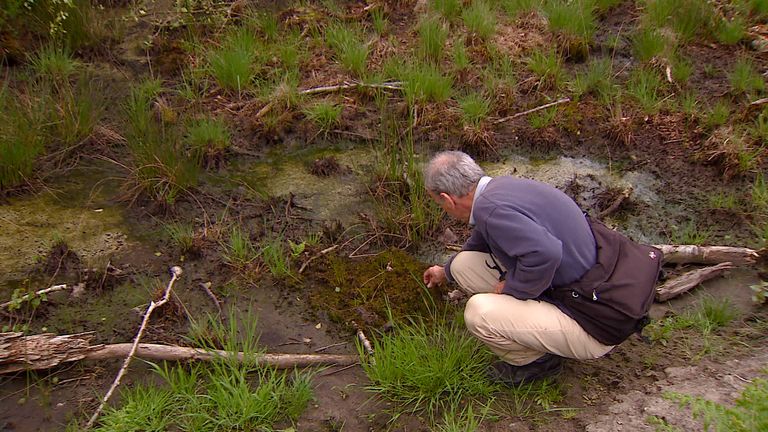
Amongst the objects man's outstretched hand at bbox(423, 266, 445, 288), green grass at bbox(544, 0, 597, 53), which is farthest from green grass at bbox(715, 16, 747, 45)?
man's outstretched hand at bbox(423, 266, 445, 288)

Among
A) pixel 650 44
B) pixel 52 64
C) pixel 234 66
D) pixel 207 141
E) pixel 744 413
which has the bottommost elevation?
pixel 744 413

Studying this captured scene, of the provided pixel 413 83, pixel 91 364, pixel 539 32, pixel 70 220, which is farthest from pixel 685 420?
pixel 539 32

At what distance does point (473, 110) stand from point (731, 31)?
2.73m

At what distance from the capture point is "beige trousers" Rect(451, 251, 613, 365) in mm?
2830

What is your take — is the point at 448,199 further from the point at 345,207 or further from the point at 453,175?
the point at 345,207

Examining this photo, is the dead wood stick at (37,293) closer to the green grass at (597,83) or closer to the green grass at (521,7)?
the green grass at (597,83)

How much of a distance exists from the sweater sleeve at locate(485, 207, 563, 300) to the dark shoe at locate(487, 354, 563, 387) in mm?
428

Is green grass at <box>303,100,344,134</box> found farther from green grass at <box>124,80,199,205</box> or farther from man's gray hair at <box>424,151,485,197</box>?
man's gray hair at <box>424,151,485,197</box>

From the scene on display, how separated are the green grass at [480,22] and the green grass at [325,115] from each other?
1.69 m

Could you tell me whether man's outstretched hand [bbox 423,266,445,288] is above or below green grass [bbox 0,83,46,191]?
below

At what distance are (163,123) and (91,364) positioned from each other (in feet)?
7.00

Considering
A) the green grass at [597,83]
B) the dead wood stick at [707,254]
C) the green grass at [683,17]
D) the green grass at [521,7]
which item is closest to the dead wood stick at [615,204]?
the dead wood stick at [707,254]

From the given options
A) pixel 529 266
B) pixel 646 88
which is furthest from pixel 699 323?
pixel 646 88

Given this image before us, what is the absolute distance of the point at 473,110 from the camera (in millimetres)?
5117
